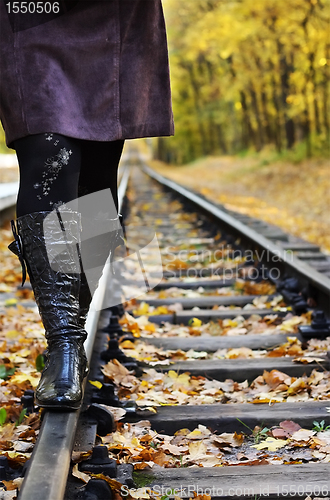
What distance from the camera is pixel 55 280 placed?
200 cm

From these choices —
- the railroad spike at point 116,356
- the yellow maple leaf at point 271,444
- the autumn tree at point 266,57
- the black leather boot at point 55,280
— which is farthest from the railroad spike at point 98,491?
the autumn tree at point 266,57

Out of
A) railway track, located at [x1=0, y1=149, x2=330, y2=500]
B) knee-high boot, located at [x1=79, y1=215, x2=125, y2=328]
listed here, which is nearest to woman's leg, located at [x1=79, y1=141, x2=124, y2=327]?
knee-high boot, located at [x1=79, y1=215, x2=125, y2=328]

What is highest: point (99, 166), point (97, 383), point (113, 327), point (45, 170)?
point (99, 166)

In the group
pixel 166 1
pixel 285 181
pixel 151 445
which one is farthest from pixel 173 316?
pixel 166 1

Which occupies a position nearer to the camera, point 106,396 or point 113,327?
point 106,396

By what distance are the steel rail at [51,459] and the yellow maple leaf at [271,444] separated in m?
0.63

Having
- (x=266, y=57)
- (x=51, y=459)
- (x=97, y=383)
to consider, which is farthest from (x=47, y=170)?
(x=266, y=57)

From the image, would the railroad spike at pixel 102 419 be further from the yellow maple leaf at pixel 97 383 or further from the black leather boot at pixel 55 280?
the yellow maple leaf at pixel 97 383

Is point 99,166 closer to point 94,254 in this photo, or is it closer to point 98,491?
point 94,254

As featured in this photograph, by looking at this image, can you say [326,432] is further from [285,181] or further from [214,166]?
[214,166]

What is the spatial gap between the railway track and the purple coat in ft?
3.17

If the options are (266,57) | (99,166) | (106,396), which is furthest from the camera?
(266,57)

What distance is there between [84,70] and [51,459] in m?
1.27

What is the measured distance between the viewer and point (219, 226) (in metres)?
6.72
